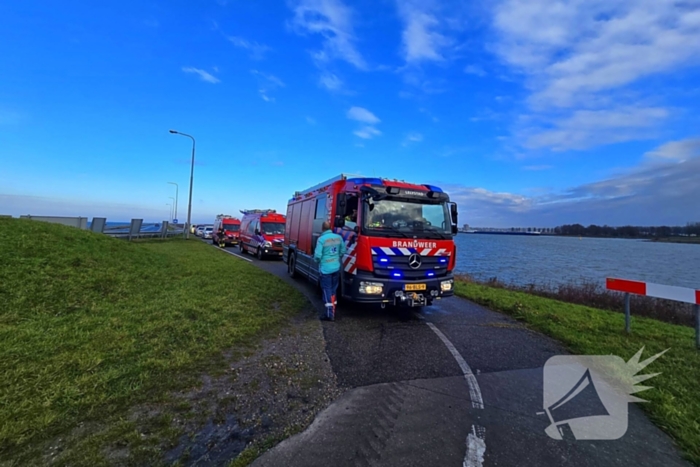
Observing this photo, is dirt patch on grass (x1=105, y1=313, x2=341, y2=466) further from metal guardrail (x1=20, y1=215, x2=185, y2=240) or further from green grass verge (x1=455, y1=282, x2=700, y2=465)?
metal guardrail (x1=20, y1=215, x2=185, y2=240)

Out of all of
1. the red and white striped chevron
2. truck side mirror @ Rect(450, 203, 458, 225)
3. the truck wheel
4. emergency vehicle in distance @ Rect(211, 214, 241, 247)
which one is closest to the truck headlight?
the red and white striped chevron

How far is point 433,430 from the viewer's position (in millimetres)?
3107

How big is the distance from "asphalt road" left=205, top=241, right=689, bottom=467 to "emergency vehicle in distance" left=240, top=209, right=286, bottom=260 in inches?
549

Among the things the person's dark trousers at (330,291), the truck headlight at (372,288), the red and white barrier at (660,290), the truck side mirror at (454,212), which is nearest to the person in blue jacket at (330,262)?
the person's dark trousers at (330,291)

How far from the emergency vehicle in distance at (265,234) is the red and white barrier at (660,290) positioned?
52.1ft

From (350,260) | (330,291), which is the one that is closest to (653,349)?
(350,260)

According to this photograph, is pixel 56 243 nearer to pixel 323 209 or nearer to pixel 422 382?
pixel 323 209

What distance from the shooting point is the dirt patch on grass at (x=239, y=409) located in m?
2.72

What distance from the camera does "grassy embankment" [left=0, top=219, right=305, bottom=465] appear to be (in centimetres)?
288

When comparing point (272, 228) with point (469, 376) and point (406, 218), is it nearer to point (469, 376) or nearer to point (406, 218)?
point (406, 218)

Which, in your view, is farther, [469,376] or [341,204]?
[341,204]

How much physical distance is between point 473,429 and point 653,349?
16.0 ft

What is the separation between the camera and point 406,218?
738cm

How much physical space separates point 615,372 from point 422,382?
3.03 m
